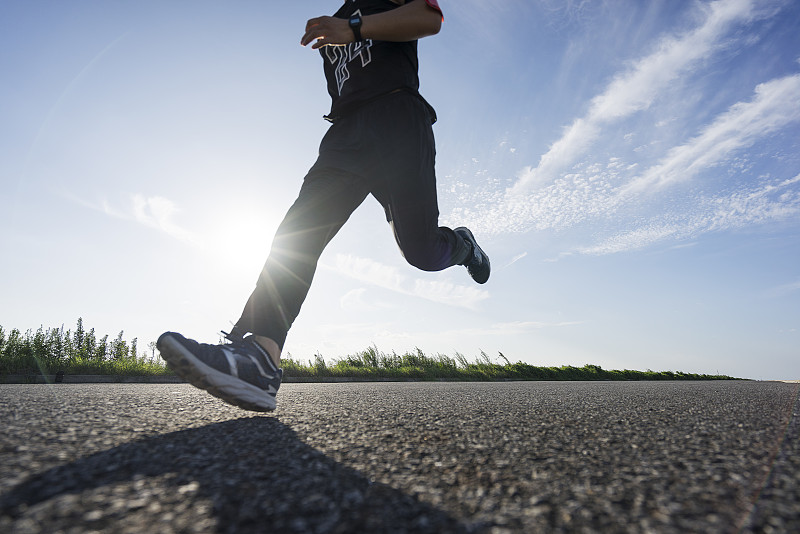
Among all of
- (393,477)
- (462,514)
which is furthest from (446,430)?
(462,514)

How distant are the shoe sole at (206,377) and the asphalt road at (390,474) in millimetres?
108

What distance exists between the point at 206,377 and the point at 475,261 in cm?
247

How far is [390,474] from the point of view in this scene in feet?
3.78

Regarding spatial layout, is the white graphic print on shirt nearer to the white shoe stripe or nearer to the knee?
the knee

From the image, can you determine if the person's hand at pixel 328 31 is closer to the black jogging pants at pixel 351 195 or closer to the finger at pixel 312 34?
the finger at pixel 312 34

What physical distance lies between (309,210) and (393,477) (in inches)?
62.6

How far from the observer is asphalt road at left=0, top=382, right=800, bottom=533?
0.84 metres

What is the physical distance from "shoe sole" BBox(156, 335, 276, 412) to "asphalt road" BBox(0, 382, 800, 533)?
108mm

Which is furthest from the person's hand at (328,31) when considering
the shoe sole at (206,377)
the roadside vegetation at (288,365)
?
the roadside vegetation at (288,365)

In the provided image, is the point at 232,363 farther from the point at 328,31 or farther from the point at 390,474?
the point at 328,31

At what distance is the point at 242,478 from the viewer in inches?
42.3

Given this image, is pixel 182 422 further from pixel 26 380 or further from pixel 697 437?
pixel 26 380

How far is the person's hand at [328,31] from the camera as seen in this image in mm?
2402

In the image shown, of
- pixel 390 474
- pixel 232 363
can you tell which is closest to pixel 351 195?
pixel 232 363
